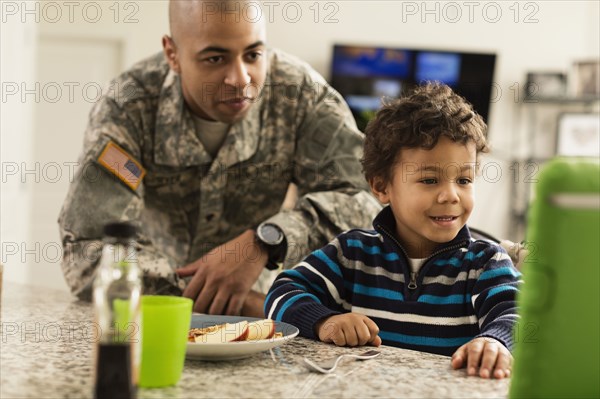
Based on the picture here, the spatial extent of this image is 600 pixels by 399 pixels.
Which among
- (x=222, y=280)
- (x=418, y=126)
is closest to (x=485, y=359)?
(x=418, y=126)

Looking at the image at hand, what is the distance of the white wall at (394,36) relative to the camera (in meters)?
5.53

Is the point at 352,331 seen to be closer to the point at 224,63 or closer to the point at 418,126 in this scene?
the point at 418,126

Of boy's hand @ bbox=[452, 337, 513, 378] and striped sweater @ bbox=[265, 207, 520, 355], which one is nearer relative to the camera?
boy's hand @ bbox=[452, 337, 513, 378]

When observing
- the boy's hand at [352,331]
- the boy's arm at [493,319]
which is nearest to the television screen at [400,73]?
the boy's arm at [493,319]

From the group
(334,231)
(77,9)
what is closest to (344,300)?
(334,231)

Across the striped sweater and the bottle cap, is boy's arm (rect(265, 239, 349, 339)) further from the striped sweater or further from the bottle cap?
the bottle cap

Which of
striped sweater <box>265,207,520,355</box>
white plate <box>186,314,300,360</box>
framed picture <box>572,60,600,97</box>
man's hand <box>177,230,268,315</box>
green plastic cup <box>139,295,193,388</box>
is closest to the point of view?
green plastic cup <box>139,295,193,388</box>

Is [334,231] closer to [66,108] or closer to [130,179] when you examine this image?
[130,179]

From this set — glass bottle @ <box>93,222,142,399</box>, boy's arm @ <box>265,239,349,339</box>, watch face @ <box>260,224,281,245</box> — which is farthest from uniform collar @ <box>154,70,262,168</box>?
glass bottle @ <box>93,222,142,399</box>

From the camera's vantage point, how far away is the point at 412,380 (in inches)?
36.0

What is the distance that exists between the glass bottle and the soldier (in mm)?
775

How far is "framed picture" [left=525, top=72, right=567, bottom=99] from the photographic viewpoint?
19.7ft

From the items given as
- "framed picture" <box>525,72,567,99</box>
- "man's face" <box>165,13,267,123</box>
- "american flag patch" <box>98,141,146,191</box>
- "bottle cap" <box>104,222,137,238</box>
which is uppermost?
"framed picture" <box>525,72,567,99</box>

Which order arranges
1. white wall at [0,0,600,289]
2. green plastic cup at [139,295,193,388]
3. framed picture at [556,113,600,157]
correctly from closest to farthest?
green plastic cup at [139,295,193,388] → white wall at [0,0,600,289] → framed picture at [556,113,600,157]
